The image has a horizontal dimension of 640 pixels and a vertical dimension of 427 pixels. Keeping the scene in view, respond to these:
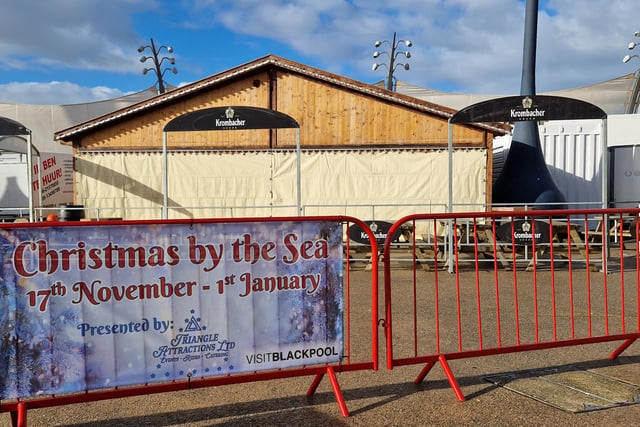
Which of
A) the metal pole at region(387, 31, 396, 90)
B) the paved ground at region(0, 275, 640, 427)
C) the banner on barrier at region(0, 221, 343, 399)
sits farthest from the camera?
the metal pole at region(387, 31, 396, 90)

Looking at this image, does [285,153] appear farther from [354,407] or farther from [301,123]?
[354,407]

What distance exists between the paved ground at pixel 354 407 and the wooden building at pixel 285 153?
10.5 meters

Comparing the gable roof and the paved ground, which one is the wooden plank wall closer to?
the gable roof

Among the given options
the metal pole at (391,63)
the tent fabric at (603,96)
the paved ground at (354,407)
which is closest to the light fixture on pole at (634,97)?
the tent fabric at (603,96)

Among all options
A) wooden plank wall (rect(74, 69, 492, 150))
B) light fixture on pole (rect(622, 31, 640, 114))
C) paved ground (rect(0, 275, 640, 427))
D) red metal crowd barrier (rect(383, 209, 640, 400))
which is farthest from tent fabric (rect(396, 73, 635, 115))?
paved ground (rect(0, 275, 640, 427))

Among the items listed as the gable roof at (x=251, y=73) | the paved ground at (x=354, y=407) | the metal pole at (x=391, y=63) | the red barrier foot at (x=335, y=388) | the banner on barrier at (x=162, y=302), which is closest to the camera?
the banner on barrier at (x=162, y=302)

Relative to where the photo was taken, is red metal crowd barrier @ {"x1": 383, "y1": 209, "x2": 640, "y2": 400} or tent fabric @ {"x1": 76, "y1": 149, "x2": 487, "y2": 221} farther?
tent fabric @ {"x1": 76, "y1": 149, "x2": 487, "y2": 221}

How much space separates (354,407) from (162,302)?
1.71m

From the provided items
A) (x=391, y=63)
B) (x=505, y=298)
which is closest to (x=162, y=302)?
(x=505, y=298)

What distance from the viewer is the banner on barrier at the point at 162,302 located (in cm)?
371

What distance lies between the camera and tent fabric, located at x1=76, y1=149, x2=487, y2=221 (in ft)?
50.5

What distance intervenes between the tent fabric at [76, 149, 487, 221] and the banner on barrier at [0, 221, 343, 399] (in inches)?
436

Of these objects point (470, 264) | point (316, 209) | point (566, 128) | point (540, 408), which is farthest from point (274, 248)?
point (566, 128)

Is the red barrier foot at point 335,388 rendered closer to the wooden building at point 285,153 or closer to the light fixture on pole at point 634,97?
the wooden building at point 285,153
